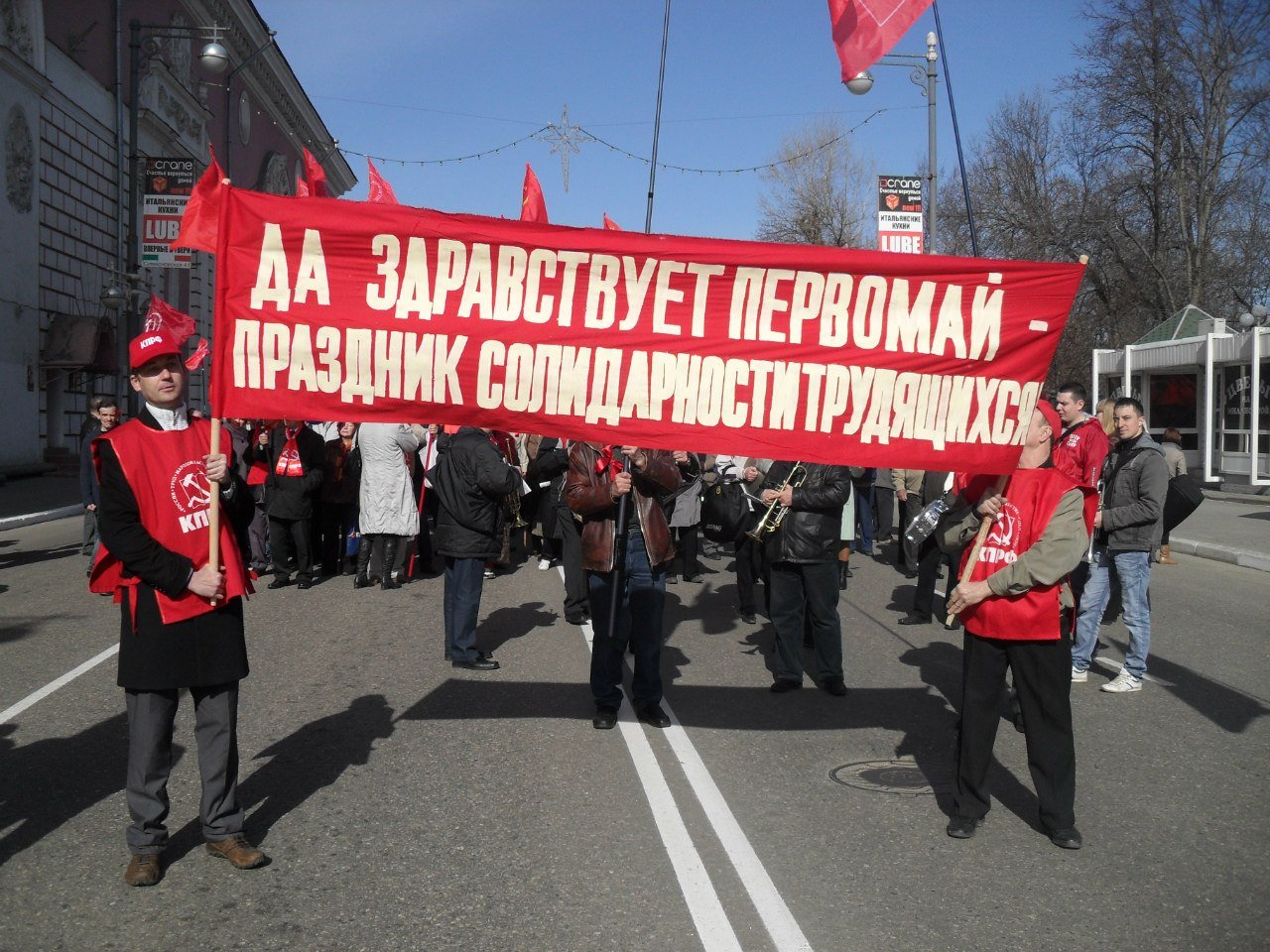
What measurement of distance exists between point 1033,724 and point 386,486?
27.1 ft

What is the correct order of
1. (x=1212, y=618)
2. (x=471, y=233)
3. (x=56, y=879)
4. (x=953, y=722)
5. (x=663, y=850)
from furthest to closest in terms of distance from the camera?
(x=1212, y=618) < (x=953, y=722) < (x=471, y=233) < (x=663, y=850) < (x=56, y=879)

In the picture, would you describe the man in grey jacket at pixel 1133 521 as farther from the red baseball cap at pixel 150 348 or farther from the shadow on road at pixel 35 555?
the shadow on road at pixel 35 555

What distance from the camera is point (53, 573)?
533 inches

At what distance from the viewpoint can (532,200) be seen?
7.33m

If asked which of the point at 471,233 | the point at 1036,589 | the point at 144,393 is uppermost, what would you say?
the point at 471,233

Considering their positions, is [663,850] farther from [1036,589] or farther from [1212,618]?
[1212,618]

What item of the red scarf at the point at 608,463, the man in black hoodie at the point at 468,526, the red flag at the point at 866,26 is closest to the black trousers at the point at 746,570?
the man in black hoodie at the point at 468,526

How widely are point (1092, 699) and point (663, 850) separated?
12.5ft

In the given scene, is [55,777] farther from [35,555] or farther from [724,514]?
[35,555]

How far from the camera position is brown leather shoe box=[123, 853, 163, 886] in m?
4.45

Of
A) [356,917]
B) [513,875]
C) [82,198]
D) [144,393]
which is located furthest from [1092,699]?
[82,198]

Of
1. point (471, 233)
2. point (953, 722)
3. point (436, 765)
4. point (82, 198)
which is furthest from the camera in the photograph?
point (82, 198)

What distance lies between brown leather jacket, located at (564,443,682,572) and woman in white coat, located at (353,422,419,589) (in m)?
5.35

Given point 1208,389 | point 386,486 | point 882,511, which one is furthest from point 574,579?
point 1208,389
